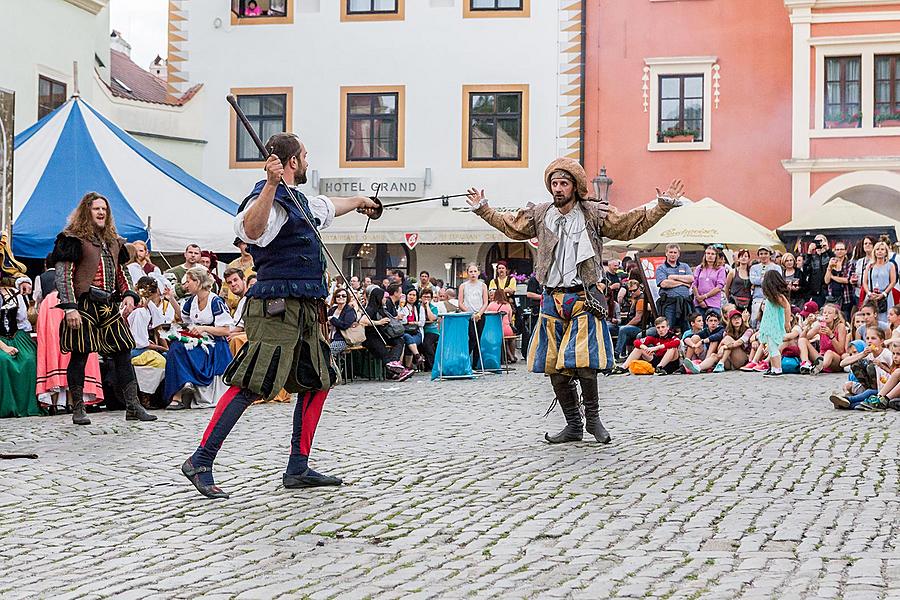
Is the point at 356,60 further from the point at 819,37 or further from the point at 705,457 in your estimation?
the point at 705,457

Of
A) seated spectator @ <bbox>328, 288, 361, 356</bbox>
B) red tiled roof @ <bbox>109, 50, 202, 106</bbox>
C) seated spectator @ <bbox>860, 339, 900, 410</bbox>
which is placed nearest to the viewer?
seated spectator @ <bbox>860, 339, 900, 410</bbox>

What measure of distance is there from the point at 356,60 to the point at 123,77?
37.4 ft

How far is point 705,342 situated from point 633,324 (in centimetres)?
119

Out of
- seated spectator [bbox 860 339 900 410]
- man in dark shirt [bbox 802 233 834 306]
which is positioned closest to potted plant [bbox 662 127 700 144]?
man in dark shirt [bbox 802 233 834 306]

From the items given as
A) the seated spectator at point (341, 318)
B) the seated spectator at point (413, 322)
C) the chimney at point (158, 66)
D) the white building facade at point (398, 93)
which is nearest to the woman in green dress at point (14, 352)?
the seated spectator at point (341, 318)

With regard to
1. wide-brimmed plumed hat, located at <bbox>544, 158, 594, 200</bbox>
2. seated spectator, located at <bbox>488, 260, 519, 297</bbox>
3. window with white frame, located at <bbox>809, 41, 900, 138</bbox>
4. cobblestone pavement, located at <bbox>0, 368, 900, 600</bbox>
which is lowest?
cobblestone pavement, located at <bbox>0, 368, 900, 600</bbox>

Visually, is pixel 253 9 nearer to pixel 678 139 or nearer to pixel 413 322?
pixel 678 139

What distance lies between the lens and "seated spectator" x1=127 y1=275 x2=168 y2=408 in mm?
12117

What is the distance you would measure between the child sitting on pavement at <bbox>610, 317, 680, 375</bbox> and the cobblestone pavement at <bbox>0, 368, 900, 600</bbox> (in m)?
6.25

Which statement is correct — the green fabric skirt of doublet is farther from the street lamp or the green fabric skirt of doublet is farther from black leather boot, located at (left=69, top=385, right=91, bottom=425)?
the street lamp

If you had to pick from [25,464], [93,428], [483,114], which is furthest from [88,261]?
[483,114]

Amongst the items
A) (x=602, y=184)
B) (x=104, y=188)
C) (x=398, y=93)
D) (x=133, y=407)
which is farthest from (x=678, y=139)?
(x=133, y=407)

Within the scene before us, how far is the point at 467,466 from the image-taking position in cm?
755

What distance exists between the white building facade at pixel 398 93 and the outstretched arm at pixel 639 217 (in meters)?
18.2
